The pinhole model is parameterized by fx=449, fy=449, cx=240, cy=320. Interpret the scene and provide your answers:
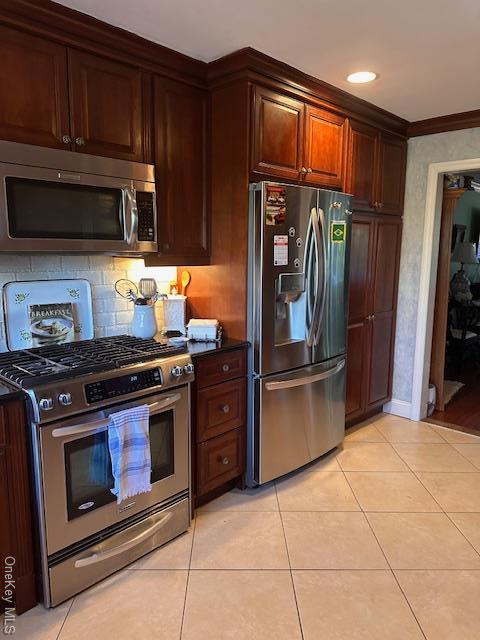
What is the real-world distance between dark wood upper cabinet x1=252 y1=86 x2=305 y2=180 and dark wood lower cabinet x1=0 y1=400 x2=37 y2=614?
1658 mm

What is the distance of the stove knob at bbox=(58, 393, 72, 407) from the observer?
165 centimetres

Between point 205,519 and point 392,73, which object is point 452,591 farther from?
point 392,73

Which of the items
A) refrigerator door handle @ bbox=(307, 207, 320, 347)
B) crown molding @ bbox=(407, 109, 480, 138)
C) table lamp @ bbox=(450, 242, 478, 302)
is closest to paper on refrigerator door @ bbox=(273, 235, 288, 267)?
refrigerator door handle @ bbox=(307, 207, 320, 347)

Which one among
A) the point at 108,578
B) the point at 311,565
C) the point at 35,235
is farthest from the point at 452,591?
the point at 35,235

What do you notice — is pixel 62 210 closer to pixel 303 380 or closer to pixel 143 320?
pixel 143 320

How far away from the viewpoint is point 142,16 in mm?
1921

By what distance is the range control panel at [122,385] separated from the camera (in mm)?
1755

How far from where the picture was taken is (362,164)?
312 cm

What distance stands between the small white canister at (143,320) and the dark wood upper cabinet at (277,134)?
93cm

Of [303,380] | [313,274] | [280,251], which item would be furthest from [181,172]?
[303,380]

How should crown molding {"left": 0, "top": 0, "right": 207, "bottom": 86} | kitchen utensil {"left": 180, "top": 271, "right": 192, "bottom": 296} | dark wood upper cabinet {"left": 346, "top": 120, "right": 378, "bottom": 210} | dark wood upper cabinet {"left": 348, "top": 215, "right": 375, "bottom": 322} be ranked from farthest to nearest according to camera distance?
dark wood upper cabinet {"left": 348, "top": 215, "right": 375, "bottom": 322} < dark wood upper cabinet {"left": 346, "top": 120, "right": 378, "bottom": 210} < kitchen utensil {"left": 180, "top": 271, "right": 192, "bottom": 296} < crown molding {"left": 0, "top": 0, "right": 207, "bottom": 86}

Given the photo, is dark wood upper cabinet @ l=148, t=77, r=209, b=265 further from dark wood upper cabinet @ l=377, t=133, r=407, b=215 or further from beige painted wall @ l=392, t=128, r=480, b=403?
beige painted wall @ l=392, t=128, r=480, b=403

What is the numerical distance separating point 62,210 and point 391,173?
2532 millimetres

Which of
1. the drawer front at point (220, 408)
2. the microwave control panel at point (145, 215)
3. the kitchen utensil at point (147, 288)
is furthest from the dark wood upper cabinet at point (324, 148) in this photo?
the drawer front at point (220, 408)
